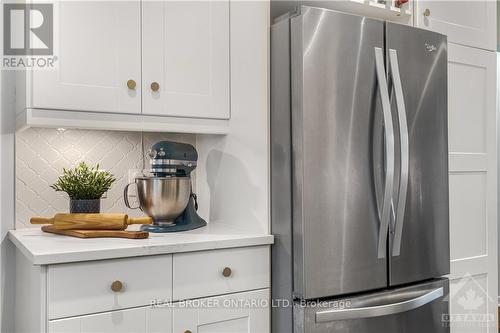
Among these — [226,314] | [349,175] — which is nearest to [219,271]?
[226,314]

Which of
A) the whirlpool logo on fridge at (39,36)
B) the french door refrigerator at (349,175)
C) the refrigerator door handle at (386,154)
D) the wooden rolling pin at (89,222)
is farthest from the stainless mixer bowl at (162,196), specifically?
the refrigerator door handle at (386,154)

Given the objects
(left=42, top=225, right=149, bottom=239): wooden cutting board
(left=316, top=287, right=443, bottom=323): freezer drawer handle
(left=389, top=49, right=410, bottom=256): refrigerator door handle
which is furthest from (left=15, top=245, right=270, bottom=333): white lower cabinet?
(left=389, top=49, right=410, bottom=256): refrigerator door handle

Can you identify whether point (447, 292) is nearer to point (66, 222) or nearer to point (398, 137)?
point (398, 137)

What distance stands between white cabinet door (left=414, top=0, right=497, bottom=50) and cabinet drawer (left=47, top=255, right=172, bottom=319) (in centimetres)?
160

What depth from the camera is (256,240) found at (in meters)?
1.72

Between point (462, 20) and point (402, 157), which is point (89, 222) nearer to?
point (402, 157)

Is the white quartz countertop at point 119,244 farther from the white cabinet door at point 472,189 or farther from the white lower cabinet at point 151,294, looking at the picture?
the white cabinet door at point 472,189

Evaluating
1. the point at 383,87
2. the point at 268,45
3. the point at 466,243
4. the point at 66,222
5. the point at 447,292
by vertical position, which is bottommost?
the point at 447,292

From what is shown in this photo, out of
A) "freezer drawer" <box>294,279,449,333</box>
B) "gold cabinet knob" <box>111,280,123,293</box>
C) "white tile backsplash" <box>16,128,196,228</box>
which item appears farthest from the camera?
"white tile backsplash" <box>16,128,196,228</box>

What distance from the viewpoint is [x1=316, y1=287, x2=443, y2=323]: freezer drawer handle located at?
1653 mm

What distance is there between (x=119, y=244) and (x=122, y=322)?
0.78 ft

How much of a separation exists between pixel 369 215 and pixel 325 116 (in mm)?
410

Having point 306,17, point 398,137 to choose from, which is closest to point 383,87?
point 398,137

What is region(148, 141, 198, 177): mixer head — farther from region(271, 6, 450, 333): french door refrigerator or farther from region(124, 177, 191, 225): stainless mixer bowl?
region(271, 6, 450, 333): french door refrigerator
